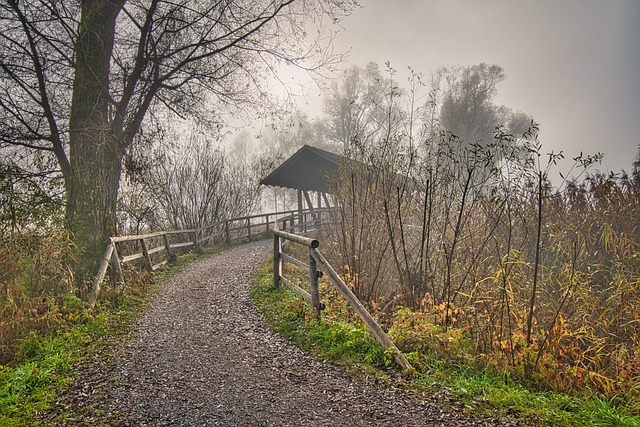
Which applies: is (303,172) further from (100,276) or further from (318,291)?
(318,291)

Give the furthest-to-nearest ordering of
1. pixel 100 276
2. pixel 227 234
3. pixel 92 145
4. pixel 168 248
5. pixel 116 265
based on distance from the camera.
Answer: pixel 227 234 < pixel 168 248 < pixel 92 145 < pixel 116 265 < pixel 100 276

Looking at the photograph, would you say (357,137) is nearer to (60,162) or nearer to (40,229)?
(40,229)

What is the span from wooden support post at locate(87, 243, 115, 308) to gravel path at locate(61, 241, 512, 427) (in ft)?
2.78

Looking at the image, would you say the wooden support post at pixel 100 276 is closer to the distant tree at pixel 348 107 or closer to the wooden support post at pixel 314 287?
the wooden support post at pixel 314 287

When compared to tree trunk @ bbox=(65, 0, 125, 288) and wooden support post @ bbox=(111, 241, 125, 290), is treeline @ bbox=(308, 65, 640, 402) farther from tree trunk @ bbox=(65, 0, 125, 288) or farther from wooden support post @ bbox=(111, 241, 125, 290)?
tree trunk @ bbox=(65, 0, 125, 288)

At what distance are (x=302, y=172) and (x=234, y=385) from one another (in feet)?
53.2

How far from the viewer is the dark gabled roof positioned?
17609mm

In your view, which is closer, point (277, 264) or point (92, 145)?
point (277, 264)

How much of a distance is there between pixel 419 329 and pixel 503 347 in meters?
0.90

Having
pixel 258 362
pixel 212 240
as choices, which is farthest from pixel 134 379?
pixel 212 240

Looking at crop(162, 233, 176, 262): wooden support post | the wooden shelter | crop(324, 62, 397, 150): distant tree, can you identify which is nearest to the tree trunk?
crop(162, 233, 176, 262): wooden support post

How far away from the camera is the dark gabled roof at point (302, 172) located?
17609 millimetres

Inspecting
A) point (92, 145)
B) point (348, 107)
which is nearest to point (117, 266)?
point (92, 145)

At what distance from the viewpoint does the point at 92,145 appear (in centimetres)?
756
